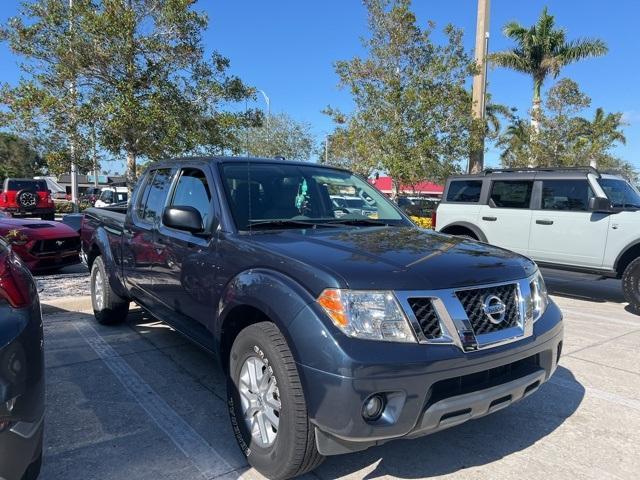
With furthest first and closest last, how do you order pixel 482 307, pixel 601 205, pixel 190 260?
pixel 601 205 < pixel 190 260 < pixel 482 307

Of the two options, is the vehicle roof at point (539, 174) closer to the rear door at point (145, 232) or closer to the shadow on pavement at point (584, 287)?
the shadow on pavement at point (584, 287)

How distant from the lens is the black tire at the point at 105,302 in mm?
5410

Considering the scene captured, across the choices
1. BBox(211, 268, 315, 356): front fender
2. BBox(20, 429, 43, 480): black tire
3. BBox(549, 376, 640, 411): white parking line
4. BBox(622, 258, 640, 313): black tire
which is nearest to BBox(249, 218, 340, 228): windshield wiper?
BBox(211, 268, 315, 356): front fender

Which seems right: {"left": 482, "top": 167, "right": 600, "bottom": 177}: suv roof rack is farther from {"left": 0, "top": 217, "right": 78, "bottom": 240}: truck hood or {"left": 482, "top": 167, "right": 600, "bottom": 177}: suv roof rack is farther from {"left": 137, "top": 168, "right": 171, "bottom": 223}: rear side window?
{"left": 0, "top": 217, "right": 78, "bottom": 240}: truck hood

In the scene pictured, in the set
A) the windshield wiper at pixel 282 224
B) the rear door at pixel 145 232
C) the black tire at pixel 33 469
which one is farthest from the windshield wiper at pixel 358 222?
the black tire at pixel 33 469

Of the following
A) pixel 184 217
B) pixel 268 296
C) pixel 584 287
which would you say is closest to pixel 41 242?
pixel 184 217

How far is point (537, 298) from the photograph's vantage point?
9.96 feet

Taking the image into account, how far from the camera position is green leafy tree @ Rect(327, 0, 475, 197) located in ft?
46.5

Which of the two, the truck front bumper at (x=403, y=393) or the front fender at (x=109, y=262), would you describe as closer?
the truck front bumper at (x=403, y=393)

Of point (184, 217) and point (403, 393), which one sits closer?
point (403, 393)

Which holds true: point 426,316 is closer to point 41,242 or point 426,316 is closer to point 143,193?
point 143,193

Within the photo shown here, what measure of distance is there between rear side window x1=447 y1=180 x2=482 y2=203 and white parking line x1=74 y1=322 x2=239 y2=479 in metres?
6.72

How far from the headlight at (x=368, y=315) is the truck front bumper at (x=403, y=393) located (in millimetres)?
63

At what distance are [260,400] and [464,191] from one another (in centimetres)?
755
